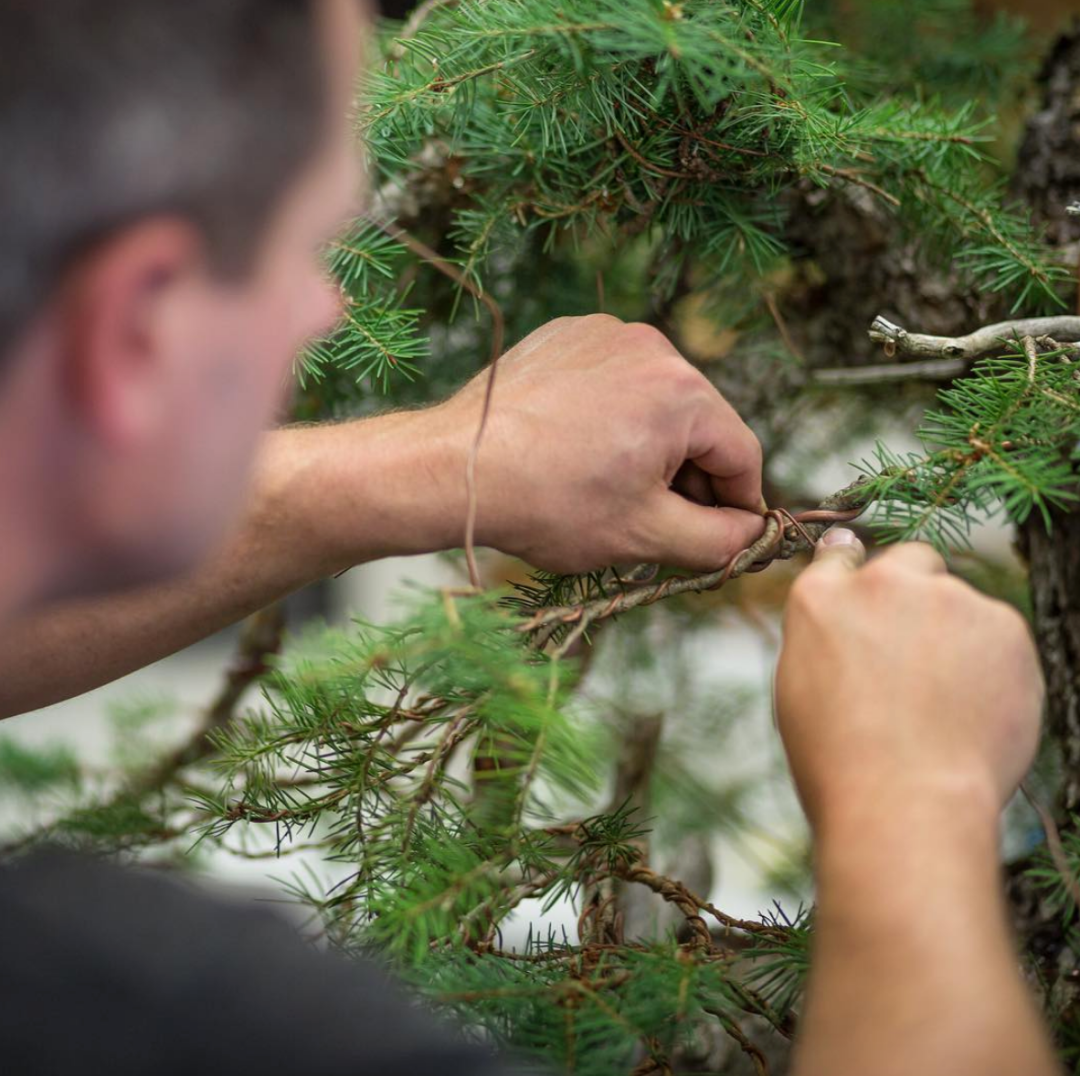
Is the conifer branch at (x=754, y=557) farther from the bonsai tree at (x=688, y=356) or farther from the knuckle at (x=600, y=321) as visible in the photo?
the knuckle at (x=600, y=321)

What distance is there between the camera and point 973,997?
30cm

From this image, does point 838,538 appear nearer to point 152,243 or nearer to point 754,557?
point 754,557

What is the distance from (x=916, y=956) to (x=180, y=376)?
0.85ft

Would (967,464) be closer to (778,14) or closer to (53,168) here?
(778,14)

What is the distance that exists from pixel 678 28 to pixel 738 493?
7.3 inches

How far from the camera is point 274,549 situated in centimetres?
50

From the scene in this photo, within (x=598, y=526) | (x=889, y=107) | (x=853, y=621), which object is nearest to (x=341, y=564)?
(x=598, y=526)

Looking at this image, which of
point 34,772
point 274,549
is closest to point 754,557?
point 274,549

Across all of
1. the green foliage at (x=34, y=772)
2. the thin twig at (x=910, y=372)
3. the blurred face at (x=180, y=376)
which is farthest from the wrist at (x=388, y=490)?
the green foliage at (x=34, y=772)

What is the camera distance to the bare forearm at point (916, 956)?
292mm

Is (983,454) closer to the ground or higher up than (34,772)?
higher up

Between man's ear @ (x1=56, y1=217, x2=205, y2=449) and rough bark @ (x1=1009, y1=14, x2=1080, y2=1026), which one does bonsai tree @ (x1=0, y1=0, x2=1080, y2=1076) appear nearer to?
rough bark @ (x1=1009, y1=14, x2=1080, y2=1026)

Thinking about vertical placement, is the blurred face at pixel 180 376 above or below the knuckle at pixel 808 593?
above

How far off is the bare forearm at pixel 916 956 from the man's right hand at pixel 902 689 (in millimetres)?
11
